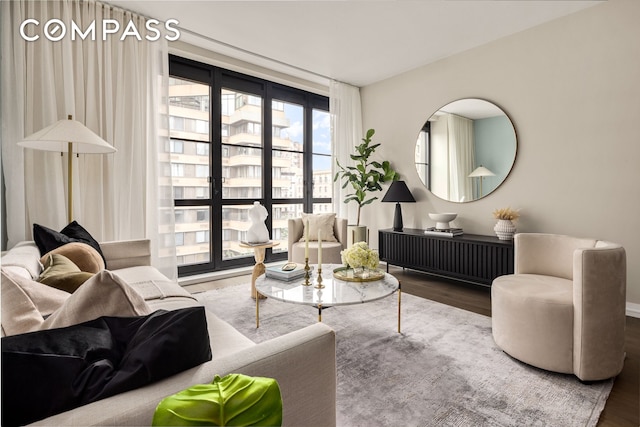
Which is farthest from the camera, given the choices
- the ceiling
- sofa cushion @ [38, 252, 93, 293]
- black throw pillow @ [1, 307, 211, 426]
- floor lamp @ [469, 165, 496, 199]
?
floor lamp @ [469, 165, 496, 199]

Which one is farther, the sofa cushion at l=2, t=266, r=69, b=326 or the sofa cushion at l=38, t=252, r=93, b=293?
the sofa cushion at l=38, t=252, r=93, b=293

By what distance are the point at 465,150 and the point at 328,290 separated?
267cm

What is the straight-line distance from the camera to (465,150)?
3848mm

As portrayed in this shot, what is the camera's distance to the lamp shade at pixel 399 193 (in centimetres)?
414

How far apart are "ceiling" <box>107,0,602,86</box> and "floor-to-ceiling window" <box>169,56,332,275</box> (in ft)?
1.55

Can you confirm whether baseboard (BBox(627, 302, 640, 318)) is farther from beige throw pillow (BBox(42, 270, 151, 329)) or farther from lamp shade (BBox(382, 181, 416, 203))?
beige throw pillow (BBox(42, 270, 151, 329))

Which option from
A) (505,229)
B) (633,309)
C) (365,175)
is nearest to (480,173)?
(505,229)

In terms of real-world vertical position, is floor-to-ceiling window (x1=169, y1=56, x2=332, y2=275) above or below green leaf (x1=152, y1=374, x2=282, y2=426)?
above

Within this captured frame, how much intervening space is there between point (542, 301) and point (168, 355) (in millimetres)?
1914

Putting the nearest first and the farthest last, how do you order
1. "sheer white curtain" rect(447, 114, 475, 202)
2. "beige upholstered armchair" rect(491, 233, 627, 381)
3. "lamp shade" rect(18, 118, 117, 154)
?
"beige upholstered armchair" rect(491, 233, 627, 381) → "lamp shade" rect(18, 118, 117, 154) → "sheer white curtain" rect(447, 114, 475, 202)

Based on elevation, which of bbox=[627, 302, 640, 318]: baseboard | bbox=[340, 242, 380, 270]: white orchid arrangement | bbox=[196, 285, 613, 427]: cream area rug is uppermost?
bbox=[340, 242, 380, 270]: white orchid arrangement

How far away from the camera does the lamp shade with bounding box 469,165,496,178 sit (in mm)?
3676

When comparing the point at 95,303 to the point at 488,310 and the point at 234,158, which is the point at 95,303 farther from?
the point at 234,158

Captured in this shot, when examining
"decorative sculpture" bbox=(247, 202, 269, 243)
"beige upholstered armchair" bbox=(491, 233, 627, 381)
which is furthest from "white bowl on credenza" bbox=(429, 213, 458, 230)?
"decorative sculpture" bbox=(247, 202, 269, 243)
